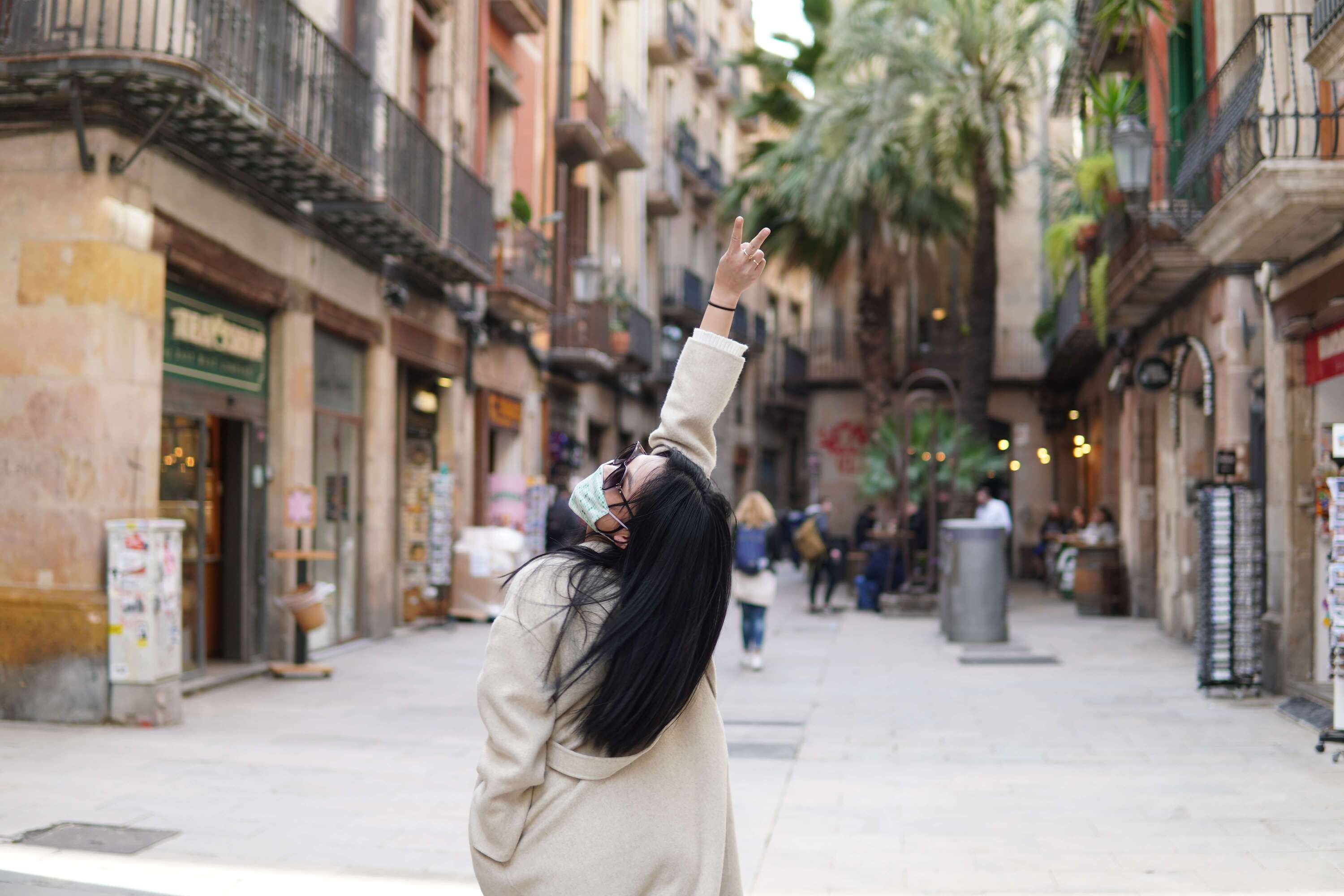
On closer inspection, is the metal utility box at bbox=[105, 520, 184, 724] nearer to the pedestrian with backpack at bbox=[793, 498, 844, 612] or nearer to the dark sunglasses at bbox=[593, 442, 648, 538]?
the dark sunglasses at bbox=[593, 442, 648, 538]

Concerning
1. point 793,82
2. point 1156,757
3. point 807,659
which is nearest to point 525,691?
point 1156,757

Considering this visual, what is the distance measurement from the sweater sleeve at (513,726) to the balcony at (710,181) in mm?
33843

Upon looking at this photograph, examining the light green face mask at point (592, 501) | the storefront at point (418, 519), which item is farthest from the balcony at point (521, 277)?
the light green face mask at point (592, 501)

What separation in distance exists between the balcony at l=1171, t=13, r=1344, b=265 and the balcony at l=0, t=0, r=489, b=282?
7.06 metres

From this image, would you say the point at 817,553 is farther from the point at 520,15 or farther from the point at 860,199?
the point at 520,15

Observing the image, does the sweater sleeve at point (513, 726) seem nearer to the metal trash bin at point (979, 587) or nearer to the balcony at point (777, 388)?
the metal trash bin at point (979, 587)

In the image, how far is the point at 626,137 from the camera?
85.6 ft

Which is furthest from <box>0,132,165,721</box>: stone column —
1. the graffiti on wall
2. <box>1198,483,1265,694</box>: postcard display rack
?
the graffiti on wall

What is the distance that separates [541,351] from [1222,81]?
12.6 metres

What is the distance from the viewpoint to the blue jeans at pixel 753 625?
42.6ft

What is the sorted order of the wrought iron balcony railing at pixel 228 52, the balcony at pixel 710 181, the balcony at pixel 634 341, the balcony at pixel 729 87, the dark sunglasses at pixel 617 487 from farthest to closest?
the balcony at pixel 729 87 < the balcony at pixel 710 181 < the balcony at pixel 634 341 < the wrought iron balcony railing at pixel 228 52 < the dark sunglasses at pixel 617 487

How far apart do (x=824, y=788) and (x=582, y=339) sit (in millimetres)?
16335

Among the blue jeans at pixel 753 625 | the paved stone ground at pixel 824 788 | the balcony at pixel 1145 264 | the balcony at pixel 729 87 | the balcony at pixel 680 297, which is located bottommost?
the paved stone ground at pixel 824 788

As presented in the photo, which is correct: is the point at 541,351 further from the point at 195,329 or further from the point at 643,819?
the point at 643,819
